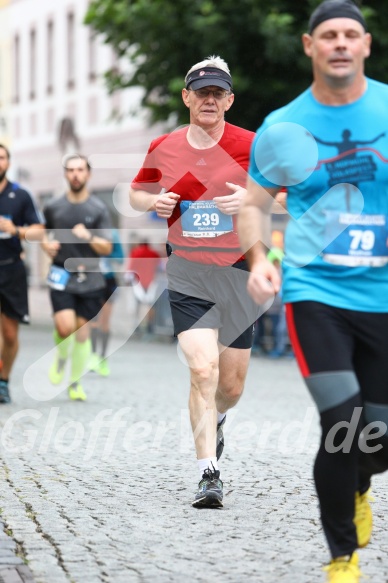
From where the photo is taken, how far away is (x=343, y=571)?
4.83 m

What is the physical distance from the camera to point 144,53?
23688 millimetres

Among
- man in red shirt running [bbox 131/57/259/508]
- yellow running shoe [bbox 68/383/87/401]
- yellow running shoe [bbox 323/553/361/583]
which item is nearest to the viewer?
yellow running shoe [bbox 323/553/361/583]

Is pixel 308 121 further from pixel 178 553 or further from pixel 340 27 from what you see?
pixel 178 553

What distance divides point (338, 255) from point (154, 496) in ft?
8.28

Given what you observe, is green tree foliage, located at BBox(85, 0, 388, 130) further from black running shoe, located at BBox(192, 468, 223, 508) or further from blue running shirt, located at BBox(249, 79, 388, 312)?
blue running shirt, located at BBox(249, 79, 388, 312)

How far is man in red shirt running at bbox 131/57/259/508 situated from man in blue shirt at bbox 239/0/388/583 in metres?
1.97

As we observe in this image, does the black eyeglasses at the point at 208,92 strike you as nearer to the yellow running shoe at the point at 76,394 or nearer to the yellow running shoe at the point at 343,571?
the yellow running shoe at the point at 343,571

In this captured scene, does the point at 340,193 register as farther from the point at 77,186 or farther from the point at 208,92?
the point at 77,186

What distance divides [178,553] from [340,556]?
0.98 m

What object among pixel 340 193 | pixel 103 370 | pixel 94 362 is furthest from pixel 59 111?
pixel 340 193

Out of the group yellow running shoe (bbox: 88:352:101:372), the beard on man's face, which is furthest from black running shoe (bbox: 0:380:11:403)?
yellow running shoe (bbox: 88:352:101:372)

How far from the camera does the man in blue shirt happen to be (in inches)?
192

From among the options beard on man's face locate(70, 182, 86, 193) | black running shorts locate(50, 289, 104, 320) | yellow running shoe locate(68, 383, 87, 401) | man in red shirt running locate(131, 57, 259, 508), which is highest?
beard on man's face locate(70, 182, 86, 193)

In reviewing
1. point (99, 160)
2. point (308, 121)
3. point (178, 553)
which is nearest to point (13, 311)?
point (178, 553)
